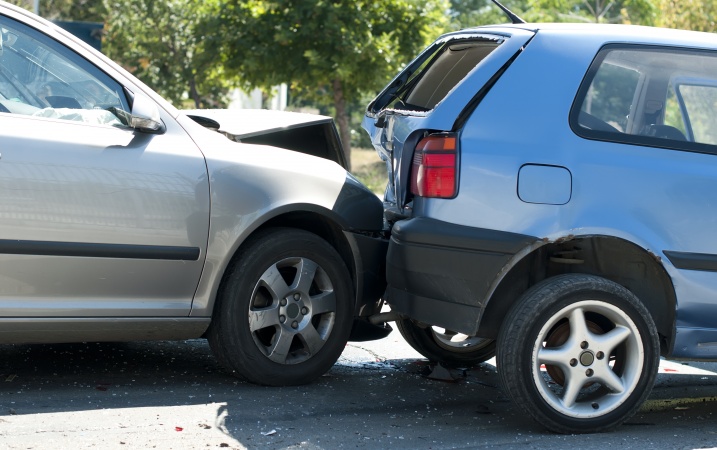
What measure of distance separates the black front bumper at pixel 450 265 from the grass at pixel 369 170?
47.1 ft

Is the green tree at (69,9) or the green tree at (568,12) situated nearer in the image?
the green tree at (69,9)

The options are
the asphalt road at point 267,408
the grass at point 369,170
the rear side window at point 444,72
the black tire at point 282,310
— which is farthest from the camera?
the grass at point 369,170

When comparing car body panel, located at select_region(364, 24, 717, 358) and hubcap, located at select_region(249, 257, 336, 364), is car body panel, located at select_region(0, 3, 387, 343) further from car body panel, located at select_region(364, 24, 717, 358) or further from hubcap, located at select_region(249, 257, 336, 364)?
car body panel, located at select_region(364, 24, 717, 358)

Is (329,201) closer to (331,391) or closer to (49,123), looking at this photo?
(331,391)

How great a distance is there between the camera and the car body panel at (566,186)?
4.80 meters

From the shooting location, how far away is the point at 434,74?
5977 millimetres

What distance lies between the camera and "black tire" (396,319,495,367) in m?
6.32

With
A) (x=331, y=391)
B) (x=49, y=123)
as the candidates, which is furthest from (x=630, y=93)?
(x=49, y=123)

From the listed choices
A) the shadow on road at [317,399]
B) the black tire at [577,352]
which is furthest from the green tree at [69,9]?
the black tire at [577,352]

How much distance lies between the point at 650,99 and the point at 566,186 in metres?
0.66

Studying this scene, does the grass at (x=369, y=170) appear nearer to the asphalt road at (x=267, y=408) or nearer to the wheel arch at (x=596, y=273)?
the asphalt road at (x=267, y=408)

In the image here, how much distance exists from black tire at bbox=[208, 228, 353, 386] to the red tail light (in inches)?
32.4

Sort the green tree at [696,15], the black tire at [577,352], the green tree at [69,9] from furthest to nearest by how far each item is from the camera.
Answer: the green tree at [69,9] < the green tree at [696,15] < the black tire at [577,352]

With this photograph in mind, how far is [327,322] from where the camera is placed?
5.65m
